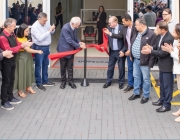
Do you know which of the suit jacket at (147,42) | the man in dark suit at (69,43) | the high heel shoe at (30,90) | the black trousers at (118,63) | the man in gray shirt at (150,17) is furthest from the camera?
the man in gray shirt at (150,17)

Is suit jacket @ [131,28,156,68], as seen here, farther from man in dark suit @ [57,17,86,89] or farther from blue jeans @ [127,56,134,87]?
man in dark suit @ [57,17,86,89]

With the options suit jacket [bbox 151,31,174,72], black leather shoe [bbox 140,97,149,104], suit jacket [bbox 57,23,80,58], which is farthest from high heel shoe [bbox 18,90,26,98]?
suit jacket [bbox 151,31,174,72]

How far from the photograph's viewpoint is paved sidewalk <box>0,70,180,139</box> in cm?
702

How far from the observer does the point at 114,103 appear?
9.01 meters

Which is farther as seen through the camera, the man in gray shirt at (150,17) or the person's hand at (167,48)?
the man in gray shirt at (150,17)

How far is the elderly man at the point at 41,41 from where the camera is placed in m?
9.88

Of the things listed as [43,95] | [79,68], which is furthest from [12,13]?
[43,95]

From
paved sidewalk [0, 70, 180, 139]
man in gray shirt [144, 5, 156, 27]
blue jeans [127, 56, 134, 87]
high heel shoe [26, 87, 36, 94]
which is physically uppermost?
man in gray shirt [144, 5, 156, 27]

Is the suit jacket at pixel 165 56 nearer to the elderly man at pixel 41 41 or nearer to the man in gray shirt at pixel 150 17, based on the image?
the elderly man at pixel 41 41

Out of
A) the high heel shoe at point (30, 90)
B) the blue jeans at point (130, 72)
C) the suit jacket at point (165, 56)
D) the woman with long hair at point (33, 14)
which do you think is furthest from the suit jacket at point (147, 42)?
the woman with long hair at point (33, 14)

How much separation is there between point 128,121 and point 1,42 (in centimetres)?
279

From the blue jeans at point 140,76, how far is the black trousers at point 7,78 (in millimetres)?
2493

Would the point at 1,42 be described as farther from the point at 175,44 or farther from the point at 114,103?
the point at 175,44

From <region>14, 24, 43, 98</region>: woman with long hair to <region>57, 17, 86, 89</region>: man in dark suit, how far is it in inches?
35.1
